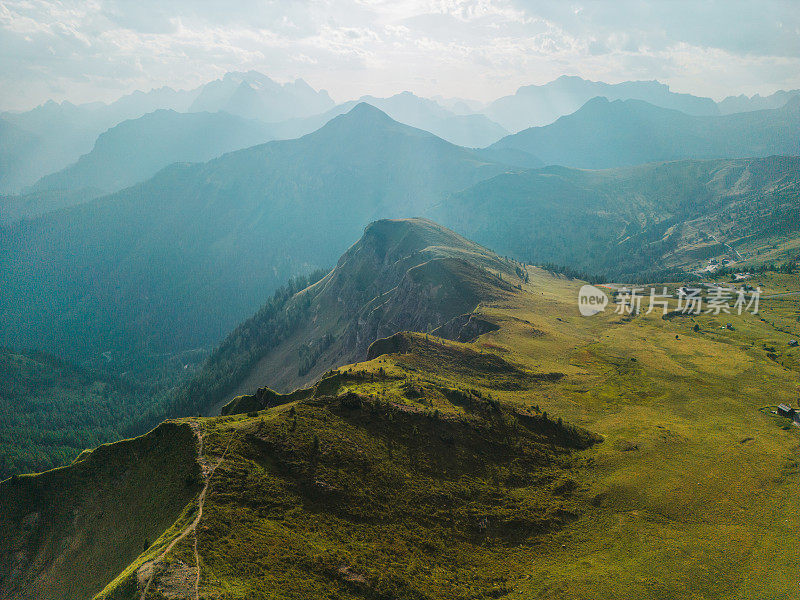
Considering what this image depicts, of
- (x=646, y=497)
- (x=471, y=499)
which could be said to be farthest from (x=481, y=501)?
(x=646, y=497)

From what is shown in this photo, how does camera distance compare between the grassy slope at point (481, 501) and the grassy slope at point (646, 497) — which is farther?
the grassy slope at point (646, 497)

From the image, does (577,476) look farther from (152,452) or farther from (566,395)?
(152,452)

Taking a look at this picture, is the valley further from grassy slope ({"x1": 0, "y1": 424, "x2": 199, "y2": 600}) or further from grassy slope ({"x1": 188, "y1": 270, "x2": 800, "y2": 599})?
grassy slope ({"x1": 0, "y1": 424, "x2": 199, "y2": 600})

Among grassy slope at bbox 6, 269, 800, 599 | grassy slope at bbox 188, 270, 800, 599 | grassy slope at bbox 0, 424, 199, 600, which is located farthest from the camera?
grassy slope at bbox 0, 424, 199, 600

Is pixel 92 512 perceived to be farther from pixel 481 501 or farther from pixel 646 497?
pixel 646 497

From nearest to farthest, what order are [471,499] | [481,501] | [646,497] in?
1. [471,499]
2. [481,501]
3. [646,497]

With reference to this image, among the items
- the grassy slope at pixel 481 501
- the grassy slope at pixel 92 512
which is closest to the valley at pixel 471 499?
the grassy slope at pixel 481 501

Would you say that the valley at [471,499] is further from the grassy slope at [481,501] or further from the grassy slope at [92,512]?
the grassy slope at [92,512]

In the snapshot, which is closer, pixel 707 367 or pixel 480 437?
pixel 480 437

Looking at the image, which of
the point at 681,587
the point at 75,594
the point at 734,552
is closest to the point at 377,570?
the point at 681,587

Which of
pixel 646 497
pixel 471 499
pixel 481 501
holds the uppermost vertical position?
pixel 471 499

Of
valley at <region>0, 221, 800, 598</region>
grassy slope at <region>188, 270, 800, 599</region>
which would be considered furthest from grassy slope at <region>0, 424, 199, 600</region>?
grassy slope at <region>188, 270, 800, 599</region>
